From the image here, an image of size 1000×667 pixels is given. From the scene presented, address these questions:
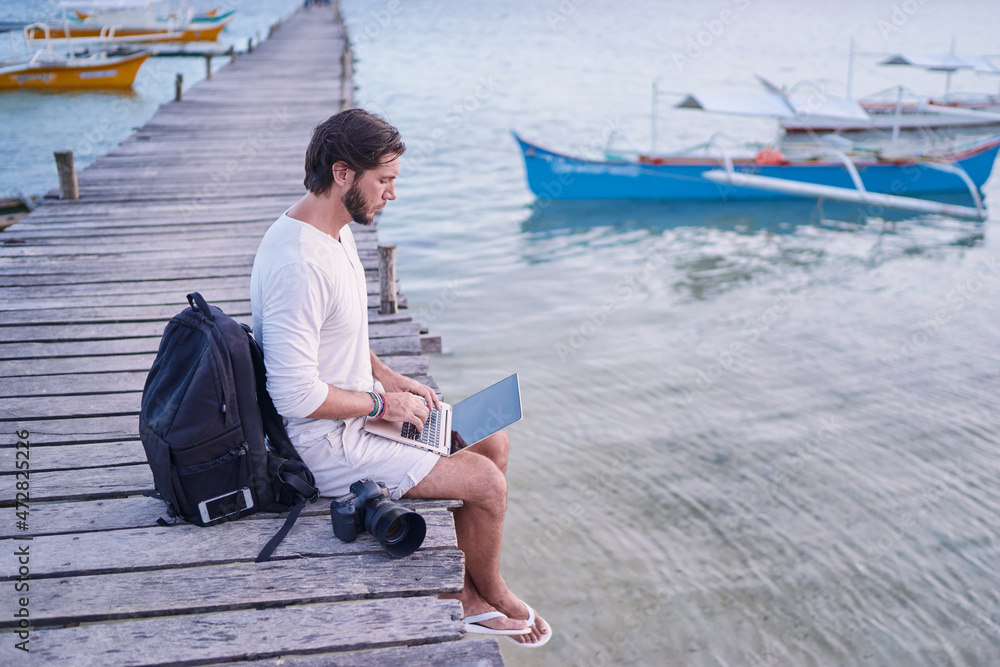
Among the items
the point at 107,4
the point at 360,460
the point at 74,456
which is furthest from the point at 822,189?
the point at 107,4

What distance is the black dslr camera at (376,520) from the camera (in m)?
2.71

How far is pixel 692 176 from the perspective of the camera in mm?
14266

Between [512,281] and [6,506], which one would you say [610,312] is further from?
[6,506]

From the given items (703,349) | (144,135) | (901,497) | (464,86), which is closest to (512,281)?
(703,349)

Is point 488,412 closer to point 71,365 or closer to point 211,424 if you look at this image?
point 211,424

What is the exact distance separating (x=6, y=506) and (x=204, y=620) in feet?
3.88

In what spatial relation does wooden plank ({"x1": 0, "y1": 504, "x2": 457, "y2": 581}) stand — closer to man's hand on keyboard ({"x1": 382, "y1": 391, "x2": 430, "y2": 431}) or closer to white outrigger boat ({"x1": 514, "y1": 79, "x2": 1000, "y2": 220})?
man's hand on keyboard ({"x1": 382, "y1": 391, "x2": 430, "y2": 431})

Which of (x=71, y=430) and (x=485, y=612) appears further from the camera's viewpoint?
(x=71, y=430)

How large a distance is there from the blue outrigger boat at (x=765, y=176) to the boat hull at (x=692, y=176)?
0.06ft

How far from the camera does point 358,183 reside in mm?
2742

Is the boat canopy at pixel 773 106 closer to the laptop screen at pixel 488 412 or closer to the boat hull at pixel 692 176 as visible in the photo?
the boat hull at pixel 692 176

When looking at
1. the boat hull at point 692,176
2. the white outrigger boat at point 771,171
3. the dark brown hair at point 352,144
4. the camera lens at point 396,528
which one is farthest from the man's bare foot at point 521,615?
the boat hull at point 692,176

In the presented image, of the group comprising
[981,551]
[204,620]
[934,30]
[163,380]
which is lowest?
[981,551]

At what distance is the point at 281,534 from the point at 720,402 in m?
5.54
